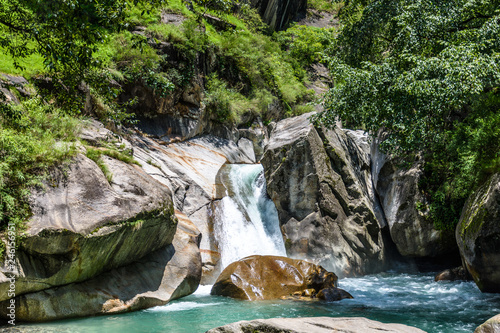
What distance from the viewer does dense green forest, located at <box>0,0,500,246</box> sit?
625cm

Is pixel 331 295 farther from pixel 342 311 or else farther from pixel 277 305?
pixel 277 305

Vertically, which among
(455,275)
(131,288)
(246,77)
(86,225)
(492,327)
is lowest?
(455,275)

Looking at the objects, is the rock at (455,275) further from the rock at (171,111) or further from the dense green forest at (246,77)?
the rock at (171,111)

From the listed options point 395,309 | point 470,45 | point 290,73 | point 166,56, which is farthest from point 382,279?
point 290,73

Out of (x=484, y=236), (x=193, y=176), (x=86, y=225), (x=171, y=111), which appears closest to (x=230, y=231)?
(x=193, y=176)

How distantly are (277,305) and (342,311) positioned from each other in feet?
4.93

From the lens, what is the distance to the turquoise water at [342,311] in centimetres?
670

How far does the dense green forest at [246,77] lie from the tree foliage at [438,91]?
0.12ft

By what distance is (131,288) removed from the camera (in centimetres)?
793

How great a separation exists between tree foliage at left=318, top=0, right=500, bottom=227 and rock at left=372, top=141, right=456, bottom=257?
0.49m

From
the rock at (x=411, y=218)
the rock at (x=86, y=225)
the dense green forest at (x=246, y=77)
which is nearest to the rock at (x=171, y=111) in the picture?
the dense green forest at (x=246, y=77)

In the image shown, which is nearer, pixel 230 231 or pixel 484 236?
pixel 484 236

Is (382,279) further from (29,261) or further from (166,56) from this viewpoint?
(166,56)

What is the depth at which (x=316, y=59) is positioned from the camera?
30.8m
